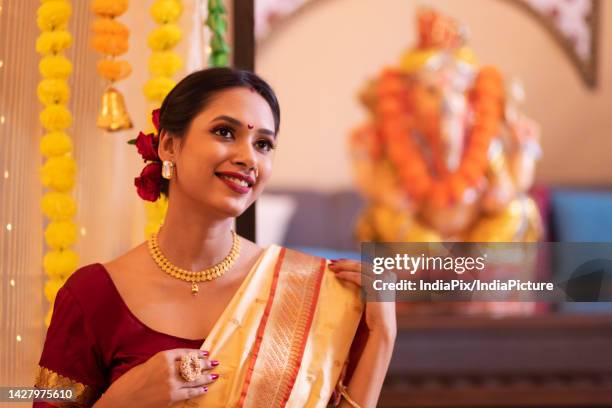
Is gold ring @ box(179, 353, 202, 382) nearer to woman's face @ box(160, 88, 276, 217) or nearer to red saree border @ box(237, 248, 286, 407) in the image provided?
red saree border @ box(237, 248, 286, 407)

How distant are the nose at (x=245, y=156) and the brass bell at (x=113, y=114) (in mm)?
338

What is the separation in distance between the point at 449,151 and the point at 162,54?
2.48 meters

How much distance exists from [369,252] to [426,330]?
6.55 ft

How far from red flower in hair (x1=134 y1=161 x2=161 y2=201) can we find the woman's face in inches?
3.8

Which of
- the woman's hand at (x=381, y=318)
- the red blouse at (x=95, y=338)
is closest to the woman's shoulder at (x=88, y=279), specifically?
the red blouse at (x=95, y=338)

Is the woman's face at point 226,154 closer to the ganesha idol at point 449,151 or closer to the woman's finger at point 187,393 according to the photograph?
the woman's finger at point 187,393

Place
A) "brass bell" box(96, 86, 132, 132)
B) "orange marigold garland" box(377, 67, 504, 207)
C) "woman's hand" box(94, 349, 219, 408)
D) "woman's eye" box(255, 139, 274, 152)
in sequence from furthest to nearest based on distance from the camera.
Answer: "orange marigold garland" box(377, 67, 504, 207) < "brass bell" box(96, 86, 132, 132) < "woman's eye" box(255, 139, 274, 152) < "woman's hand" box(94, 349, 219, 408)

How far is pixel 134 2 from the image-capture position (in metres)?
1.67

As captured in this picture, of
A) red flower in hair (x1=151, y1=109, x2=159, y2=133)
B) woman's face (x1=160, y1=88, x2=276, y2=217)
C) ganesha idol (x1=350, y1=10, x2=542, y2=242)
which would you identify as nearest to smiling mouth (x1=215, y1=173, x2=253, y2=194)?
woman's face (x1=160, y1=88, x2=276, y2=217)

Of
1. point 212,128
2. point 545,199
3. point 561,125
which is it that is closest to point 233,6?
point 212,128

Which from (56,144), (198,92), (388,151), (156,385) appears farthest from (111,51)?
(388,151)

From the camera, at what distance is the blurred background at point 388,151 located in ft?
5.23

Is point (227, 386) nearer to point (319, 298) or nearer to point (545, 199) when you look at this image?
point (319, 298)

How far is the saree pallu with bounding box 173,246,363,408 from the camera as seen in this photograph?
4.22ft
